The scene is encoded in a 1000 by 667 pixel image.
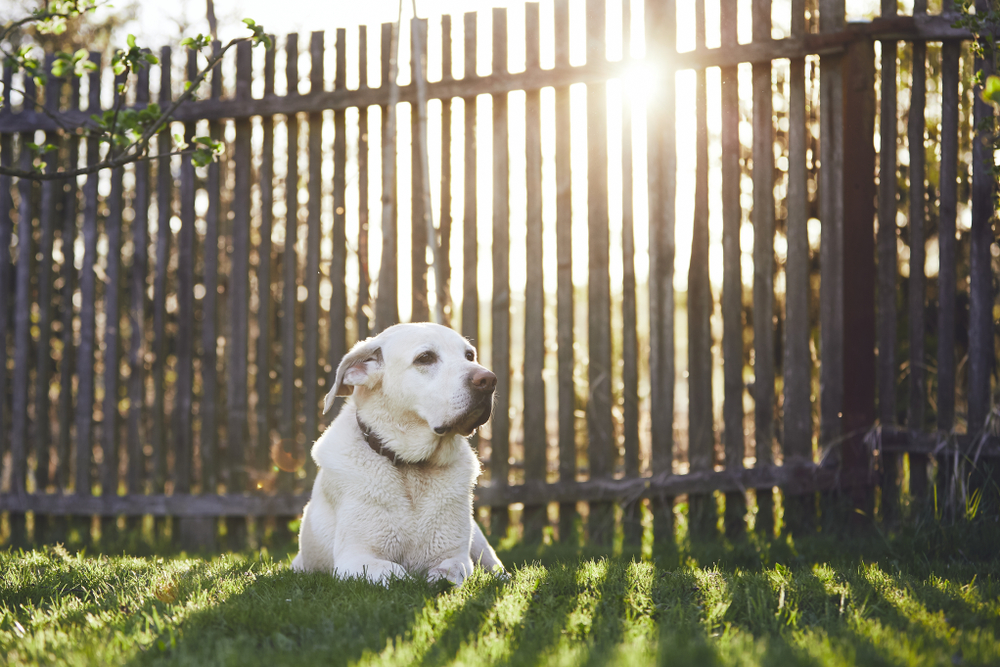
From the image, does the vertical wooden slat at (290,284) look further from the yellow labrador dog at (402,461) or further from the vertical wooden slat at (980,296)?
the vertical wooden slat at (980,296)

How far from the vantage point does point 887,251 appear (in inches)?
175

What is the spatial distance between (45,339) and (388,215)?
2.66 meters

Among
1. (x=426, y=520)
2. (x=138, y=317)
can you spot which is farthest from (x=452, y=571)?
(x=138, y=317)

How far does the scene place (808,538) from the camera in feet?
13.6

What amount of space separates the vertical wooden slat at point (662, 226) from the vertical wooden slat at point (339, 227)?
2.06m

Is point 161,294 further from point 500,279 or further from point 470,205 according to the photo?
point 500,279

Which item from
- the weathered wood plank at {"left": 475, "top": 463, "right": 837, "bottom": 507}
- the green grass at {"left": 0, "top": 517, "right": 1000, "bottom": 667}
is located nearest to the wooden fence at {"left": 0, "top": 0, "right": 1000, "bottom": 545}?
the weathered wood plank at {"left": 475, "top": 463, "right": 837, "bottom": 507}

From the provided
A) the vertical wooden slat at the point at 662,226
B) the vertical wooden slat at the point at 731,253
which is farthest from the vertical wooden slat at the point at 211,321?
the vertical wooden slat at the point at 731,253

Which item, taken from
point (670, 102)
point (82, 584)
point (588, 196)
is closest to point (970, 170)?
point (670, 102)

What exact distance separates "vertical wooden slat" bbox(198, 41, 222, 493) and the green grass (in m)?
1.75

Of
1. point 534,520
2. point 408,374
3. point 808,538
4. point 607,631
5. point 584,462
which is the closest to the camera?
point 607,631

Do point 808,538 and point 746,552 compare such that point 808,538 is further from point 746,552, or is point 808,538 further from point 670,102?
point 670,102

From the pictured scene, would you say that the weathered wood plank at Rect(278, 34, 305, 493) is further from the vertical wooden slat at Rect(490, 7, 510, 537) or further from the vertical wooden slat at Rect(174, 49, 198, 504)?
the vertical wooden slat at Rect(490, 7, 510, 537)

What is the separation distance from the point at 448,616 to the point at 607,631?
514mm
